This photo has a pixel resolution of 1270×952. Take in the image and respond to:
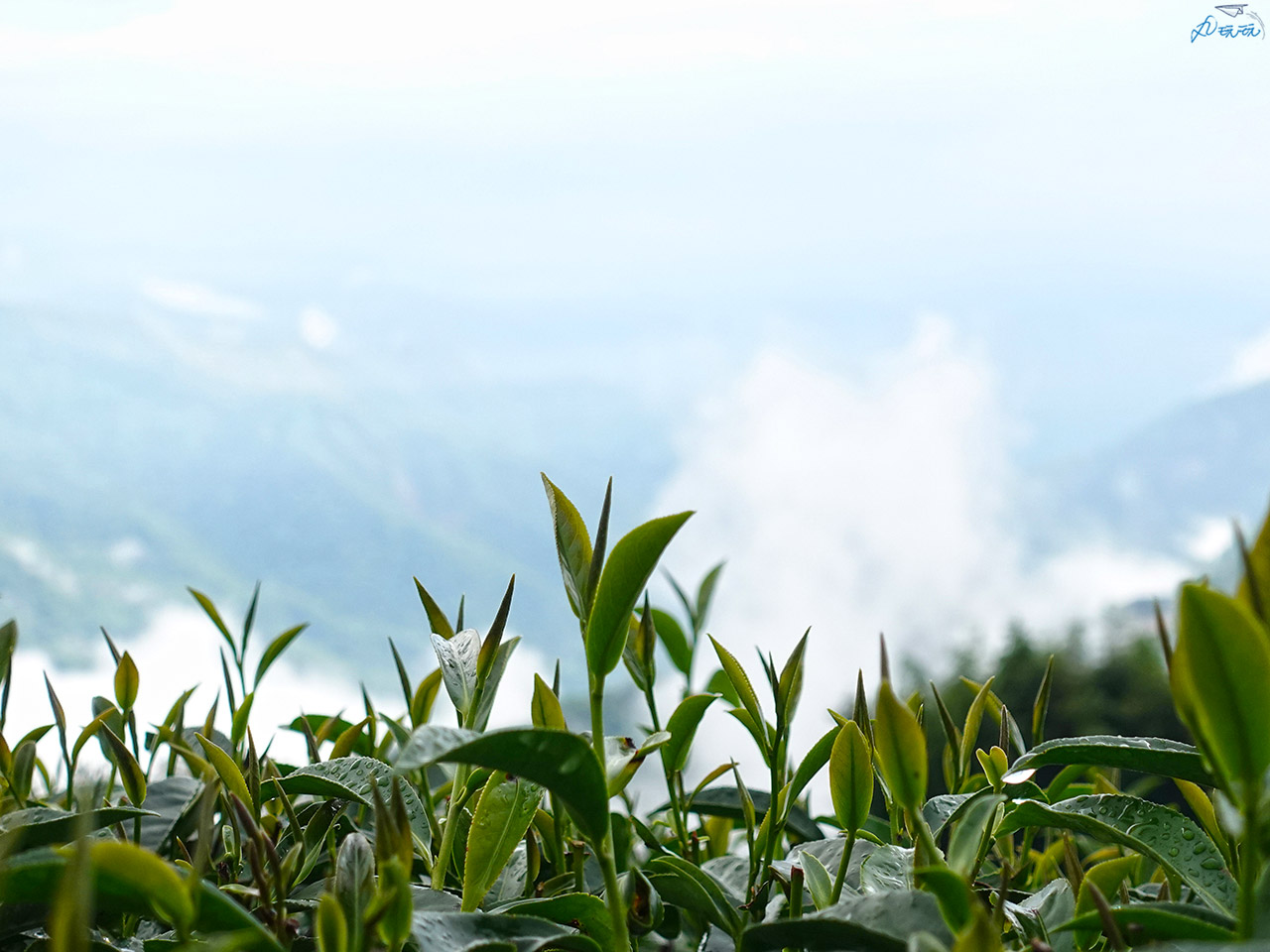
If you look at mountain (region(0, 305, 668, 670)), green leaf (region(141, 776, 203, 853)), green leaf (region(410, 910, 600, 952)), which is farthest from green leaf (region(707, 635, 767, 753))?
mountain (region(0, 305, 668, 670))

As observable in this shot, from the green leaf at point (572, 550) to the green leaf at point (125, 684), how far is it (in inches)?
11.2

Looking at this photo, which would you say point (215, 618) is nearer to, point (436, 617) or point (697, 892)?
point (436, 617)

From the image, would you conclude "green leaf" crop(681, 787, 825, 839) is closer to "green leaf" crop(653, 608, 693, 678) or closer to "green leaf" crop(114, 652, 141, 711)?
"green leaf" crop(653, 608, 693, 678)

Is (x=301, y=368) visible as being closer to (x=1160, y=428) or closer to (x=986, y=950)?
(x=1160, y=428)

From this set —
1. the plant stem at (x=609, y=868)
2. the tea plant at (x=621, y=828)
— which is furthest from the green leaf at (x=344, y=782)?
the plant stem at (x=609, y=868)

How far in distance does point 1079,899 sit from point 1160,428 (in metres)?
44.5

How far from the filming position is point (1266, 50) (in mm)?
1091

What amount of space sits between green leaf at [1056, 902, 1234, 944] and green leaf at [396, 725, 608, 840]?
0.43 ft

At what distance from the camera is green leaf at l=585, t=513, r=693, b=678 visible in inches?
10.7

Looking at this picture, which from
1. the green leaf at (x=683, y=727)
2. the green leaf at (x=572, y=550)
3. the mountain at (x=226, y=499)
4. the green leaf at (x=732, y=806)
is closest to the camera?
the green leaf at (x=572, y=550)

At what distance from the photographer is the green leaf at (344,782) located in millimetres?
361

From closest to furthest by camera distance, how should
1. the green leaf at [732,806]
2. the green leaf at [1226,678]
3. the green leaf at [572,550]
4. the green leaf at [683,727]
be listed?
the green leaf at [1226,678] → the green leaf at [572,550] → the green leaf at [683,727] → the green leaf at [732,806]

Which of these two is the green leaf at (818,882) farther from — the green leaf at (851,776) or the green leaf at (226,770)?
the green leaf at (226,770)

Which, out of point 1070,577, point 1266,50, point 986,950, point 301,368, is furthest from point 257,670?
point 301,368
